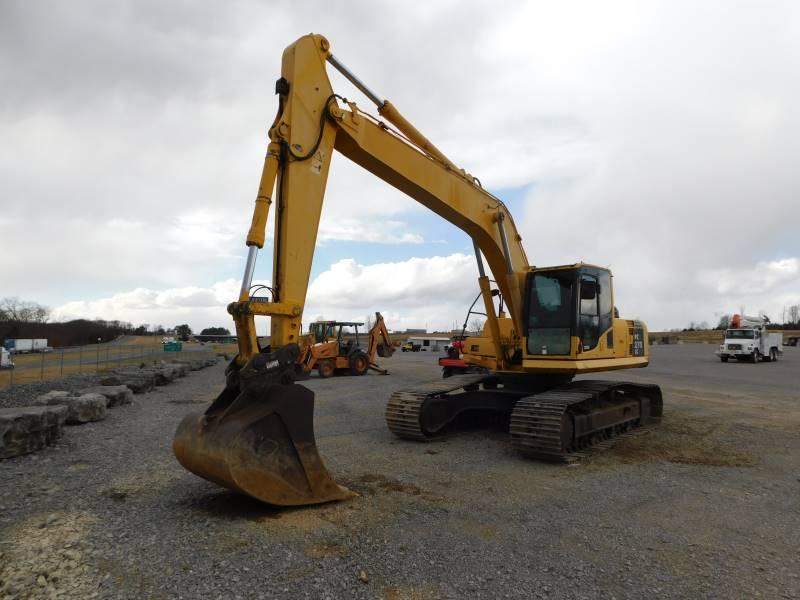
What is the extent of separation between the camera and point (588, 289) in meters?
8.77

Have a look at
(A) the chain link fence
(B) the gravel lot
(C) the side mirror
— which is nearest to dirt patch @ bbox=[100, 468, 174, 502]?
(B) the gravel lot

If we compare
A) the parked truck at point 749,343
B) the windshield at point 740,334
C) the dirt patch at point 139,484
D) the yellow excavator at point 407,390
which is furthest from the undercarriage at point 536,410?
the windshield at point 740,334

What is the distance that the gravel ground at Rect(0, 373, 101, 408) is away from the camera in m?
11.6

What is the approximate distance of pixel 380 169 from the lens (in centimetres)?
735

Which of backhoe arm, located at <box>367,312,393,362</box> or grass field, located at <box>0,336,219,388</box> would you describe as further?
backhoe arm, located at <box>367,312,393,362</box>

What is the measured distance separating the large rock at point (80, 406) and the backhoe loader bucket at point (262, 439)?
5.90 meters

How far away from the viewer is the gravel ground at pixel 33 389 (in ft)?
38.2

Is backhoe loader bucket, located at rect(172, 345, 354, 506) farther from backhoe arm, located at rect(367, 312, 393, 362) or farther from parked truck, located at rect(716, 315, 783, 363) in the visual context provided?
parked truck, located at rect(716, 315, 783, 363)

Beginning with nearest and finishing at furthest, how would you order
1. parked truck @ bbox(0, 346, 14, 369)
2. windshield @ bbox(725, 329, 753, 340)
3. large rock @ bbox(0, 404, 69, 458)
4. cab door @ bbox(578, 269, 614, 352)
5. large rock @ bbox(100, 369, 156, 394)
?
large rock @ bbox(0, 404, 69, 458) → cab door @ bbox(578, 269, 614, 352) → large rock @ bbox(100, 369, 156, 394) → parked truck @ bbox(0, 346, 14, 369) → windshield @ bbox(725, 329, 753, 340)

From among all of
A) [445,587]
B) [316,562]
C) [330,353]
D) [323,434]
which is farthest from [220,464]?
[330,353]

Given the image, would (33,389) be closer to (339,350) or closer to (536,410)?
(339,350)

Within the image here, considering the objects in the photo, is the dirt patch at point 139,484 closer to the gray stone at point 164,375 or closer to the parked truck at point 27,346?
the gray stone at point 164,375

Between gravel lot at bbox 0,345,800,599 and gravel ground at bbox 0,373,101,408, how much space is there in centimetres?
455

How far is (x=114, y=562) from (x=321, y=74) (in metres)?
5.25
